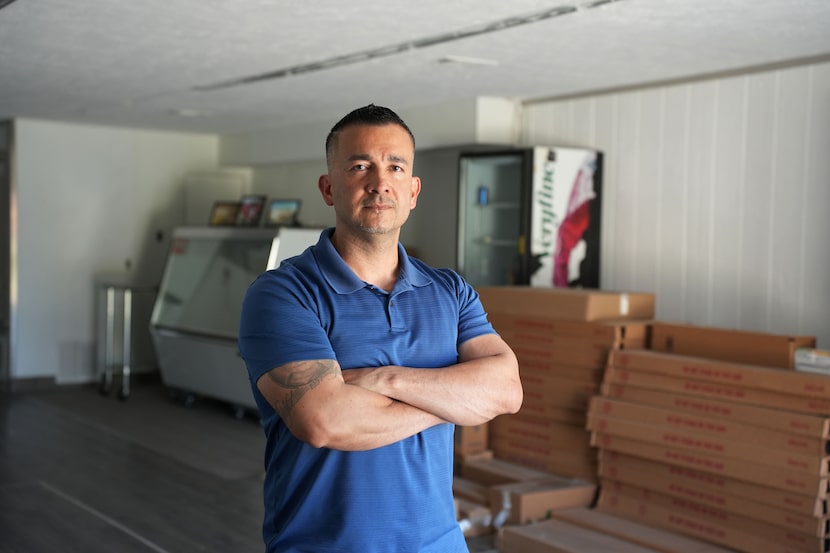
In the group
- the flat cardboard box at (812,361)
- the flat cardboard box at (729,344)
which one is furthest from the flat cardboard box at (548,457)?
the flat cardboard box at (812,361)

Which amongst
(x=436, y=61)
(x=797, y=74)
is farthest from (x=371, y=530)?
(x=797, y=74)

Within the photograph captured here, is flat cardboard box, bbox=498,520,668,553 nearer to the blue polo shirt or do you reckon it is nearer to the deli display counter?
the blue polo shirt

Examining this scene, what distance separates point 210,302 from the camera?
7270 mm

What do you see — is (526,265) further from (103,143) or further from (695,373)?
(103,143)

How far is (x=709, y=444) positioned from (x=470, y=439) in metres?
1.50

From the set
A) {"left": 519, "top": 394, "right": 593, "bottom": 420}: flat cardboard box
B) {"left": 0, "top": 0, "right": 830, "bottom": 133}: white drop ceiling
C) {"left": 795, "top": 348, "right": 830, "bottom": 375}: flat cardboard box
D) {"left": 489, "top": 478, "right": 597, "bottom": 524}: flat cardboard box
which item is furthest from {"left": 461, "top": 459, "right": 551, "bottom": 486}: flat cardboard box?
{"left": 0, "top": 0, "right": 830, "bottom": 133}: white drop ceiling

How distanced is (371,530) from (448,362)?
380 mm

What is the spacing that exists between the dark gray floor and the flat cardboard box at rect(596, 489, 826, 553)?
2.26 feet

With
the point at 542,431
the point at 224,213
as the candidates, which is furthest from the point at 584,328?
the point at 224,213

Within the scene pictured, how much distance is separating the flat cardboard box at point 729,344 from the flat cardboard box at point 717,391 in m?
0.27

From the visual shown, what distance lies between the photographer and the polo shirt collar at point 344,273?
1.69m

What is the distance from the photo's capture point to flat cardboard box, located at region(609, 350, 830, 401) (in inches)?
150

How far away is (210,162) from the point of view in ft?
29.9

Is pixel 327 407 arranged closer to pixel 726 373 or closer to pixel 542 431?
pixel 726 373
